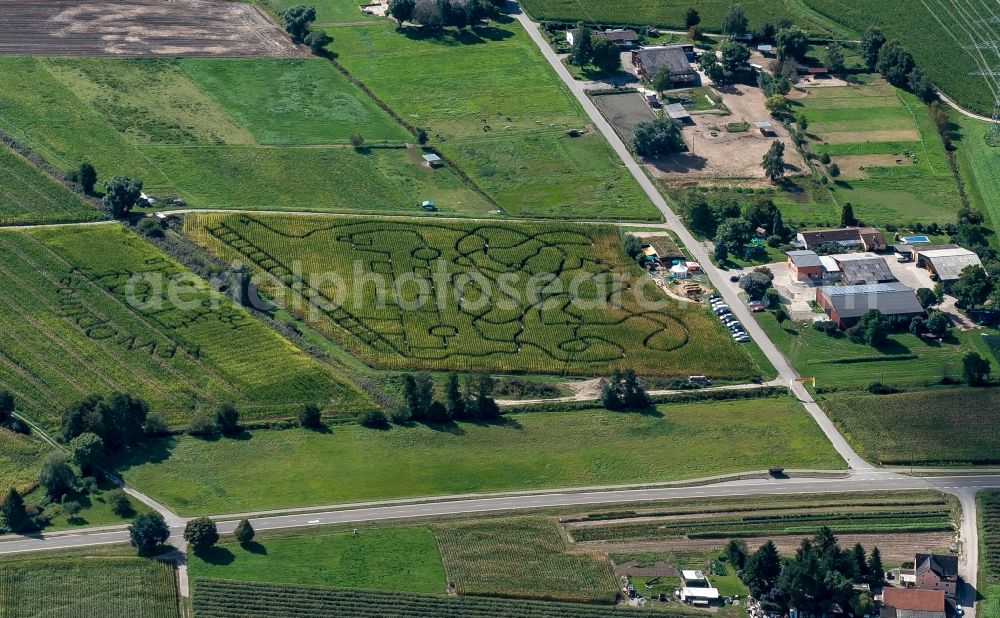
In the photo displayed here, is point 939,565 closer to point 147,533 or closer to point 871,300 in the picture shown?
point 871,300

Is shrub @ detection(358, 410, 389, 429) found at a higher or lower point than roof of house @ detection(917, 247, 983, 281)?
higher

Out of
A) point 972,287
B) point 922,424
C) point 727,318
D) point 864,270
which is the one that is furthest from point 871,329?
point 727,318

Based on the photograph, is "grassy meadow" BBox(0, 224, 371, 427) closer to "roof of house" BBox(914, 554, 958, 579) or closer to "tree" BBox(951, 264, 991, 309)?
"roof of house" BBox(914, 554, 958, 579)

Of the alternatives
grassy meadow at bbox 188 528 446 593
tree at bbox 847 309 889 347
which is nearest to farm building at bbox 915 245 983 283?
tree at bbox 847 309 889 347

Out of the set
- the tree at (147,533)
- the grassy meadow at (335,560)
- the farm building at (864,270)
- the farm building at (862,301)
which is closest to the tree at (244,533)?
the grassy meadow at (335,560)

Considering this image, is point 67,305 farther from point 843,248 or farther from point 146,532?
point 843,248

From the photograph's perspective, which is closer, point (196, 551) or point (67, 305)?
point (196, 551)

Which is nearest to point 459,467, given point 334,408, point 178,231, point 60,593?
point 334,408
